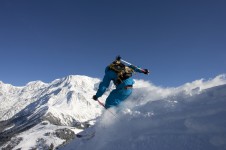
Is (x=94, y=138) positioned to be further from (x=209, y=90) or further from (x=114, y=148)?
(x=209, y=90)

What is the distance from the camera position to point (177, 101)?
1881 centimetres

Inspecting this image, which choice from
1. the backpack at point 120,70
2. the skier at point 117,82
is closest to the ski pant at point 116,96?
the skier at point 117,82

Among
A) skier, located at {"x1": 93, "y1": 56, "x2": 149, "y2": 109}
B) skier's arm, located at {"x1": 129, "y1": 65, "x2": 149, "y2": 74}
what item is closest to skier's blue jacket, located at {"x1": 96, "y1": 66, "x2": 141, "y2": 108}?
skier, located at {"x1": 93, "y1": 56, "x2": 149, "y2": 109}

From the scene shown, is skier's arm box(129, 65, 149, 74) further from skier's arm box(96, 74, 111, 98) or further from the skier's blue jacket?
skier's arm box(96, 74, 111, 98)

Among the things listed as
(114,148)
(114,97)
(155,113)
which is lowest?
(114,148)

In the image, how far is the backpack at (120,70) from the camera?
15.6 m

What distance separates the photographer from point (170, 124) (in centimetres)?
1727

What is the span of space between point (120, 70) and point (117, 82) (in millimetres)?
666

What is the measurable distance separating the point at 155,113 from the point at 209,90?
3668mm

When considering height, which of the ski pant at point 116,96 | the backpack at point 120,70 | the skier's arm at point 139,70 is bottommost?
the ski pant at point 116,96

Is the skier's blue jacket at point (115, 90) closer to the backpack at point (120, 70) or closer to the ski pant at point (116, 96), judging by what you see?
the ski pant at point (116, 96)

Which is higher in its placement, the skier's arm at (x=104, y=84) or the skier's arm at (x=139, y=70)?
the skier's arm at (x=139, y=70)

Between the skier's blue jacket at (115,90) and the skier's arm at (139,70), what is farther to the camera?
the skier's arm at (139,70)

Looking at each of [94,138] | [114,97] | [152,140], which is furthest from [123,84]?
[94,138]
